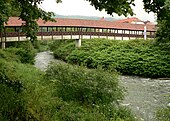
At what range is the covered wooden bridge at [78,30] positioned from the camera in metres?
27.6

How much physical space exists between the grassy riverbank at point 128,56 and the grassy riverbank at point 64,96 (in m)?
10.1

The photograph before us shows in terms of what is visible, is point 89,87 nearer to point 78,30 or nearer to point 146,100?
point 146,100

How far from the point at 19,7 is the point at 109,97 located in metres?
4.19

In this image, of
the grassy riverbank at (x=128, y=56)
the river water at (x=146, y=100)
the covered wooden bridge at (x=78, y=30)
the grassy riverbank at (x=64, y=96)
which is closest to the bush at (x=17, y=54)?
the grassy riverbank at (x=128, y=56)

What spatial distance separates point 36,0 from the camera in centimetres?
776

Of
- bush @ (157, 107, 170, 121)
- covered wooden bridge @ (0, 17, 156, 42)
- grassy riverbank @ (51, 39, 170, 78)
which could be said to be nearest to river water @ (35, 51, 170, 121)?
bush @ (157, 107, 170, 121)

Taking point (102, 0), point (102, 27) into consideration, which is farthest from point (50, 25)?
point (102, 0)

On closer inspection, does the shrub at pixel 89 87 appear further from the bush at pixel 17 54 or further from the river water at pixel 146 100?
the bush at pixel 17 54

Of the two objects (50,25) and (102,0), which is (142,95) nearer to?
(102,0)

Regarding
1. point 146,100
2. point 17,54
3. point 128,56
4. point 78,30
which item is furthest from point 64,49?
point 146,100

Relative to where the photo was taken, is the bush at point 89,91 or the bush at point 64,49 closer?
the bush at point 89,91

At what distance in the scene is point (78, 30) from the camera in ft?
111

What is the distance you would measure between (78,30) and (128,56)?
420 inches

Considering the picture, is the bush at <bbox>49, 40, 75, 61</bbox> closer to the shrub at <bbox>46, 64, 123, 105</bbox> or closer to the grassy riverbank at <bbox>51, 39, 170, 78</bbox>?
the grassy riverbank at <bbox>51, 39, 170, 78</bbox>
